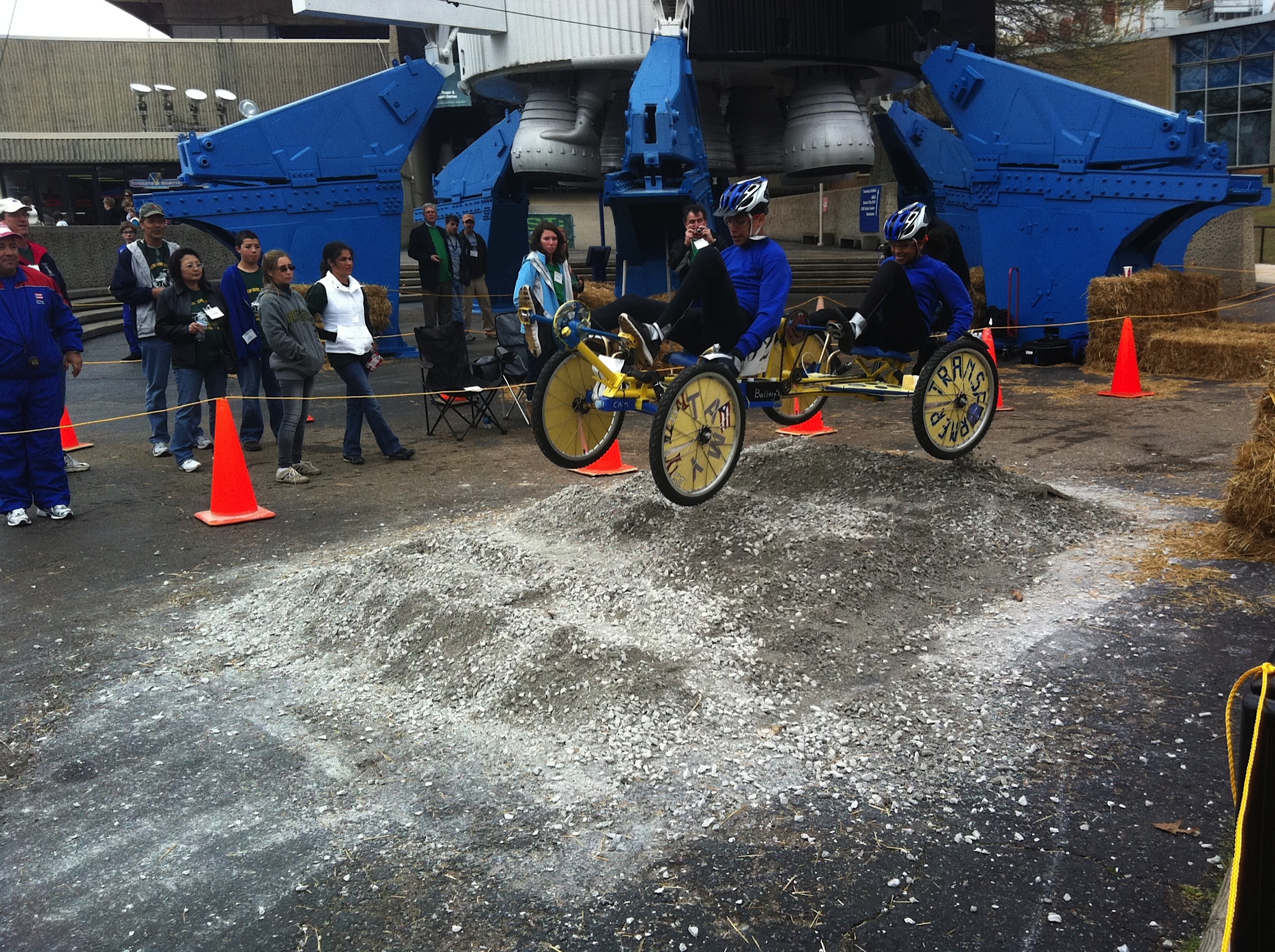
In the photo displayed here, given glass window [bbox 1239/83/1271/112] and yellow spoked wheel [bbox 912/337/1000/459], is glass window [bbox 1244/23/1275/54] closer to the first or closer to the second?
glass window [bbox 1239/83/1271/112]

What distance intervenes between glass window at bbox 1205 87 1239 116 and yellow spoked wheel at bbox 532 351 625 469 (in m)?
39.2

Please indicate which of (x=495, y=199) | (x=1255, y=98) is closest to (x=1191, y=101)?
(x=1255, y=98)

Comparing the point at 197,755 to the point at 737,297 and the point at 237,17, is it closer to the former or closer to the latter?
the point at 737,297

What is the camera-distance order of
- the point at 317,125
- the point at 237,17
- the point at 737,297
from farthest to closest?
the point at 237,17, the point at 317,125, the point at 737,297

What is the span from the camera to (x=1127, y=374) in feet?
37.0

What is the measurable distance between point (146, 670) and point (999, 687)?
12.6ft

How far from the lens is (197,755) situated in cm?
414

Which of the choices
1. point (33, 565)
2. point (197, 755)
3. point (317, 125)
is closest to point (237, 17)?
point (317, 125)

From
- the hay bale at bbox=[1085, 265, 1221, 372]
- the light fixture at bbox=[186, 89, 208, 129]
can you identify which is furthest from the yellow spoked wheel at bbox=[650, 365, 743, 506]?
the light fixture at bbox=[186, 89, 208, 129]

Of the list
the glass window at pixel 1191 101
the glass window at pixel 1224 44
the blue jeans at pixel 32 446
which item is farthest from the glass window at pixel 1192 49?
the blue jeans at pixel 32 446

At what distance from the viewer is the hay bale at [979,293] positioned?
1438cm

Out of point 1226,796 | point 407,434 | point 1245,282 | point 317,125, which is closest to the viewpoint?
point 1226,796

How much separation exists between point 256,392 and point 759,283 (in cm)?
515

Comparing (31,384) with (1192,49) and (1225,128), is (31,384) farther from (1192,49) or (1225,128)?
(1192,49)
